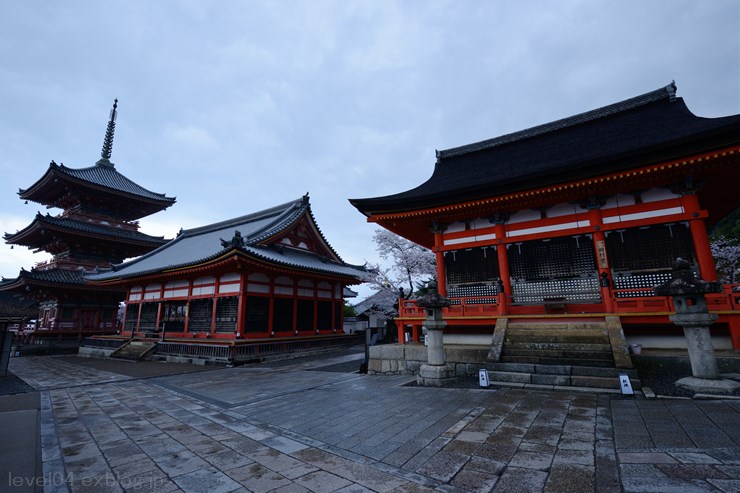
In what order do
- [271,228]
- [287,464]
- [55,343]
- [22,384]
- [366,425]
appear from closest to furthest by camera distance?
1. [287,464]
2. [366,425]
3. [22,384]
4. [271,228]
5. [55,343]

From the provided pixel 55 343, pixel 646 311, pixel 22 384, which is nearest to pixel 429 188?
pixel 646 311

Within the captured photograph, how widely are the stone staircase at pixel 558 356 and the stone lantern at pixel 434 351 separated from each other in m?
1.24

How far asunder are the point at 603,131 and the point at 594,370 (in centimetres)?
1076

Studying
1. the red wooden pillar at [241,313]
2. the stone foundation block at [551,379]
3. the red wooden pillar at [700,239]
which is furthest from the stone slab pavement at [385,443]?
the red wooden pillar at [241,313]

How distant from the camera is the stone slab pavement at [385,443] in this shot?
3.69 m

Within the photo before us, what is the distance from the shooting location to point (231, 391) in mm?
9516

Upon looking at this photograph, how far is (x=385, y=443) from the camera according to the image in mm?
4898

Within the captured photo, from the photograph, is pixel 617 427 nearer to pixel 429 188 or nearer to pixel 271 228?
pixel 429 188

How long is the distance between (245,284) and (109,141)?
3090 cm

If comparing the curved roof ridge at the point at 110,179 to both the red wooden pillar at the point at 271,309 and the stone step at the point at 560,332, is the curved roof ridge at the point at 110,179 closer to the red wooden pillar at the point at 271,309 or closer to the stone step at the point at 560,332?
the red wooden pillar at the point at 271,309

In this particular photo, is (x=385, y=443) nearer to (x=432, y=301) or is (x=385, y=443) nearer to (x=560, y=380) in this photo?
(x=432, y=301)

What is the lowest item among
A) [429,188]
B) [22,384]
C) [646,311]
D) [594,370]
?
[22,384]

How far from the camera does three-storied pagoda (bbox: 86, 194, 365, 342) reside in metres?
17.5

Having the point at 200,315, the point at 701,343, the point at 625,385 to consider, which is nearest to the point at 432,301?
the point at 625,385
